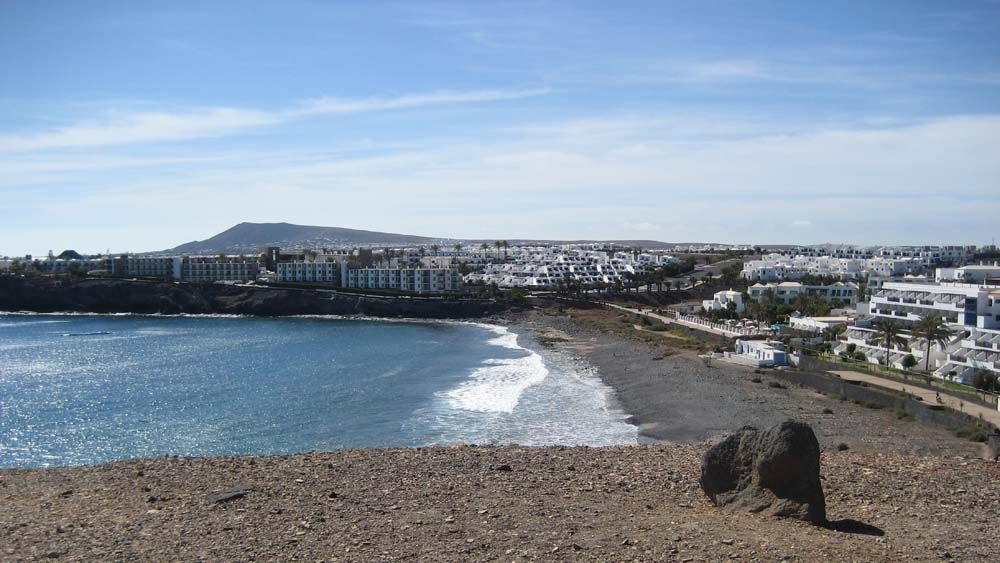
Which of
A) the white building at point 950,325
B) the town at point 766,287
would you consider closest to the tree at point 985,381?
the town at point 766,287

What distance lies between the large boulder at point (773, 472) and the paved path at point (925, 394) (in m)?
15.7

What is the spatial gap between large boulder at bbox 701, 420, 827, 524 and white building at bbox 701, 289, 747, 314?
54.7 m

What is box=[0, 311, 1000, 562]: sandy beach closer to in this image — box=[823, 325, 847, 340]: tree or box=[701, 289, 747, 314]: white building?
box=[823, 325, 847, 340]: tree

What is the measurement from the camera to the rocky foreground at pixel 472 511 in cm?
1157

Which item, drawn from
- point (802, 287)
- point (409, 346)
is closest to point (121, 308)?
point (409, 346)

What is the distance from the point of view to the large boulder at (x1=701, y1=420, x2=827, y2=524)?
1251 cm

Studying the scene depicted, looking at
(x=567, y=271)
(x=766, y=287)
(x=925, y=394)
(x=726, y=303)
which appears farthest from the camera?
(x=567, y=271)

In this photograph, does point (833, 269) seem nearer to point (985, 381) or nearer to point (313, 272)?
point (313, 272)

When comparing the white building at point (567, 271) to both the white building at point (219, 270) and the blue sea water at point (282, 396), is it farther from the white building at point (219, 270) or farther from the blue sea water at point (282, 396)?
the blue sea water at point (282, 396)

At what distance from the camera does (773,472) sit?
1285cm

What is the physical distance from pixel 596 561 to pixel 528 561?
0.99m

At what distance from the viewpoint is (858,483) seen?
1567 cm

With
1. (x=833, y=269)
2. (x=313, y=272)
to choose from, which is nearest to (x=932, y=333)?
(x=833, y=269)

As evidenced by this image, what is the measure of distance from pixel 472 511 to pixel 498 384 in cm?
2495
